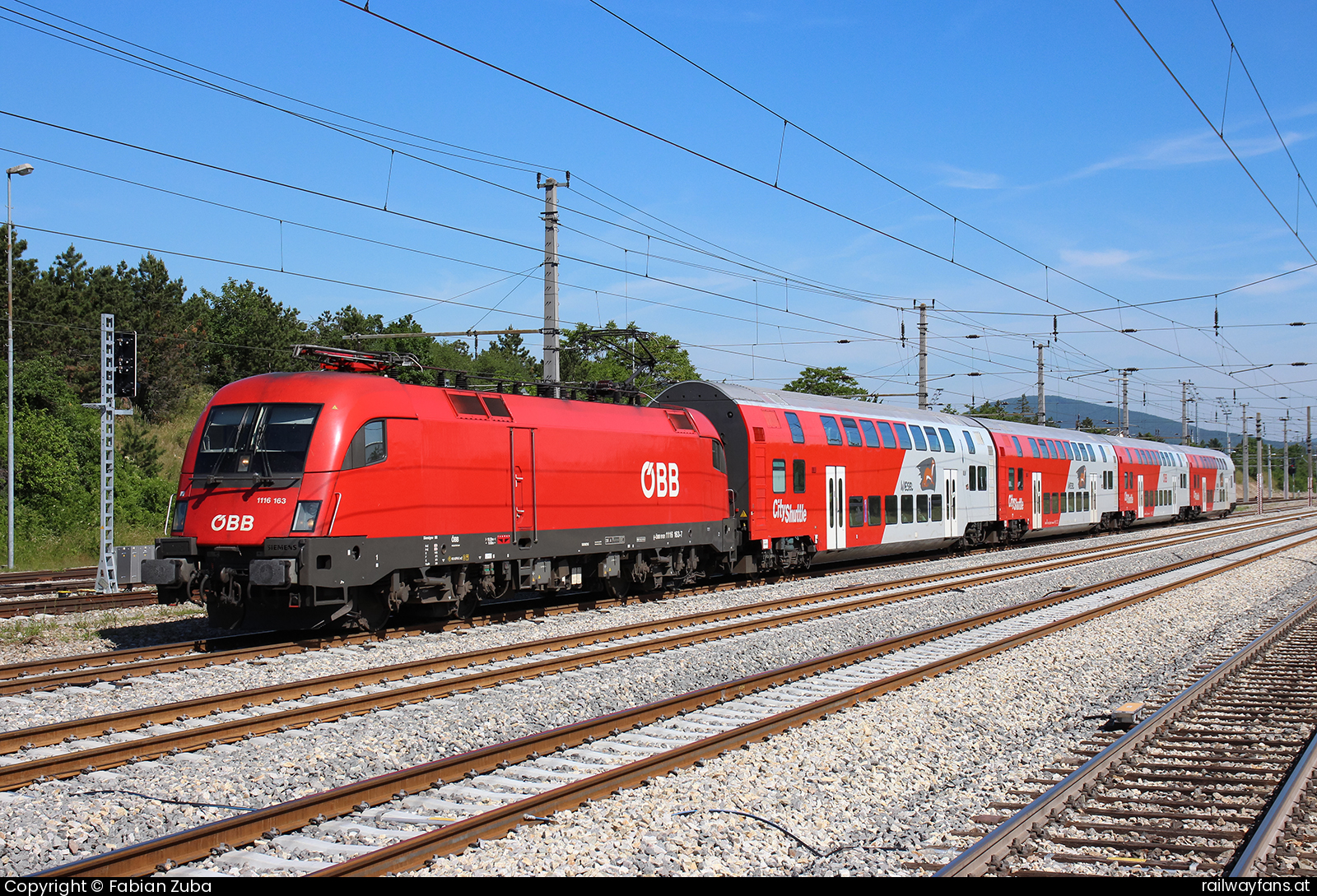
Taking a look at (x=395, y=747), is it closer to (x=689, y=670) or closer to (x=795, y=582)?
(x=689, y=670)

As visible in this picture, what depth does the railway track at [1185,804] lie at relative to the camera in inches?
234

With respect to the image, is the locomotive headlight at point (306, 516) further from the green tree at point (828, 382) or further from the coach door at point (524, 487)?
the green tree at point (828, 382)

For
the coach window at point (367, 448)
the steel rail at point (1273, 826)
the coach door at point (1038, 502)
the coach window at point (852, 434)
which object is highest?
the coach window at point (852, 434)

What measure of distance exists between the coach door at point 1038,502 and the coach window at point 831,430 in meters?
13.8

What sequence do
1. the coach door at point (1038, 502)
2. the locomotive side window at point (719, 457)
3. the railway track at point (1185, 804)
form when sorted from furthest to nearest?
1. the coach door at point (1038, 502)
2. the locomotive side window at point (719, 457)
3. the railway track at point (1185, 804)

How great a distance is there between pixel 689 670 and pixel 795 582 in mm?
11103

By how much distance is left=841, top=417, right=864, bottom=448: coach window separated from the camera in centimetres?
2522

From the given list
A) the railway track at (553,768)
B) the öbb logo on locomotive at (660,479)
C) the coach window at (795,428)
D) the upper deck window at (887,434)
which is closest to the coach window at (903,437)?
the upper deck window at (887,434)

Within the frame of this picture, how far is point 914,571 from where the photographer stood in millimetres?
25891

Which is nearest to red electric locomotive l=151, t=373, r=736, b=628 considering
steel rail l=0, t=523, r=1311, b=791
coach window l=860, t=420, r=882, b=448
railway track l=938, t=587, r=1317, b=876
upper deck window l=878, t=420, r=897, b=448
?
steel rail l=0, t=523, r=1311, b=791

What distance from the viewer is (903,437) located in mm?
27562

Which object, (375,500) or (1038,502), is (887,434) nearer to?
(1038,502)

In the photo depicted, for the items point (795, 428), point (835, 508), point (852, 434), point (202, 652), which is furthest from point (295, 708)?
point (852, 434)
